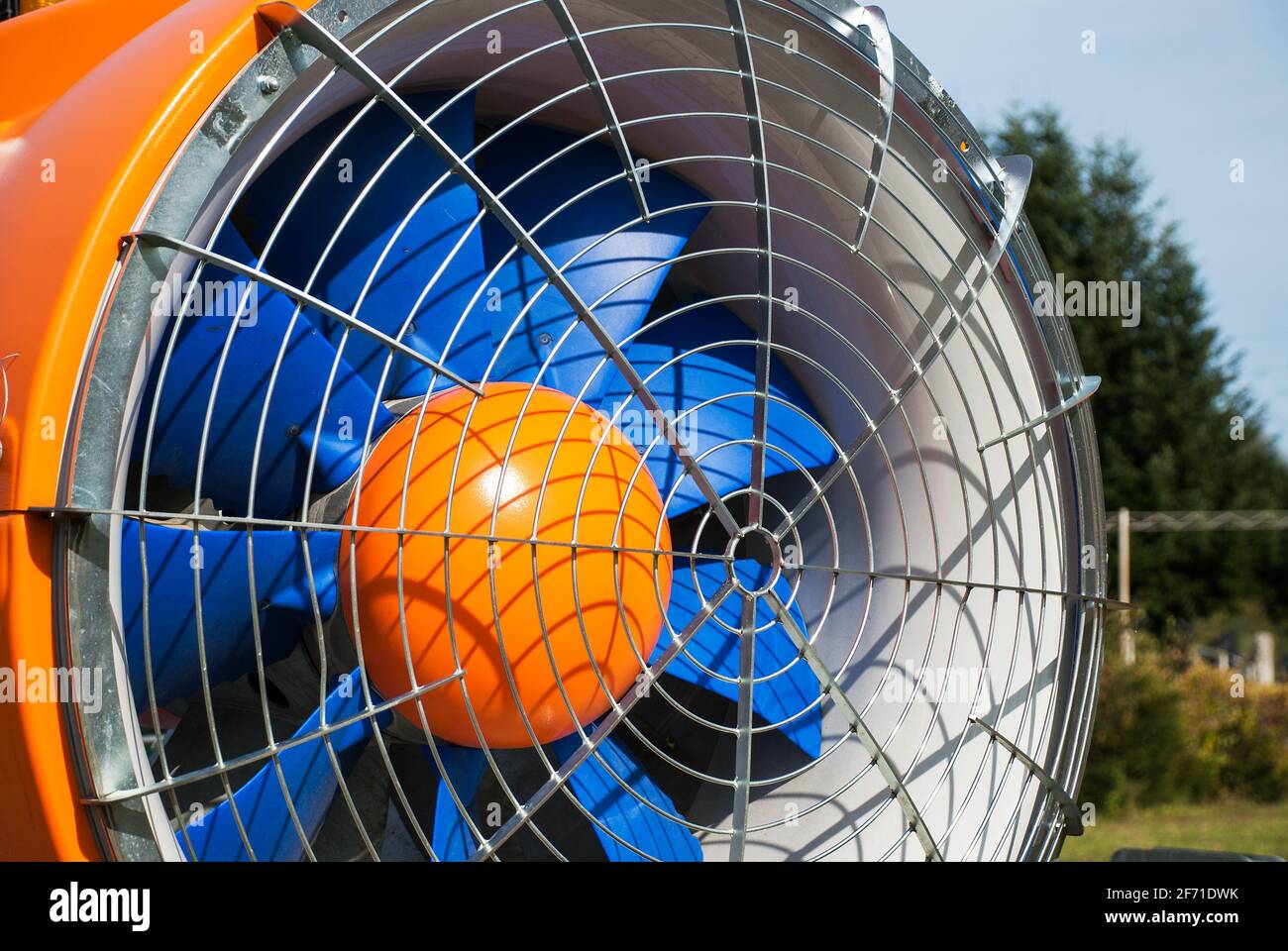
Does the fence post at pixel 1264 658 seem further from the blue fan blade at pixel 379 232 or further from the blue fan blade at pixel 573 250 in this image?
the blue fan blade at pixel 379 232

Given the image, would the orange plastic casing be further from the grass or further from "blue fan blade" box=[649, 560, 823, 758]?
the grass

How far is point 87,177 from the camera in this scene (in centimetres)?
137

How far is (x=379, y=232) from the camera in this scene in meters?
1.98

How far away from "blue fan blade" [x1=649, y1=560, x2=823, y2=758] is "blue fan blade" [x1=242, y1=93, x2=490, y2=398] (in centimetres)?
56

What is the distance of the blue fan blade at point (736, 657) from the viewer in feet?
7.32

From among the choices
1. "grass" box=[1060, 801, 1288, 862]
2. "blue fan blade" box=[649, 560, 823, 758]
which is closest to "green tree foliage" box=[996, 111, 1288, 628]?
"grass" box=[1060, 801, 1288, 862]

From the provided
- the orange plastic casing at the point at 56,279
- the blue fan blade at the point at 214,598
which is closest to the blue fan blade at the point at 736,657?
the blue fan blade at the point at 214,598

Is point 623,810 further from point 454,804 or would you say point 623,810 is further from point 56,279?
point 56,279

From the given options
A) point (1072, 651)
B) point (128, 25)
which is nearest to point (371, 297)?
point (128, 25)

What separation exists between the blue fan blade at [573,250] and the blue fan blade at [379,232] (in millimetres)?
116

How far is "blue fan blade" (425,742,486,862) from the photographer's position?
6.17 feet

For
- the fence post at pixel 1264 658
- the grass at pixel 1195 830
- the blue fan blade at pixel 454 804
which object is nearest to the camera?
the blue fan blade at pixel 454 804
